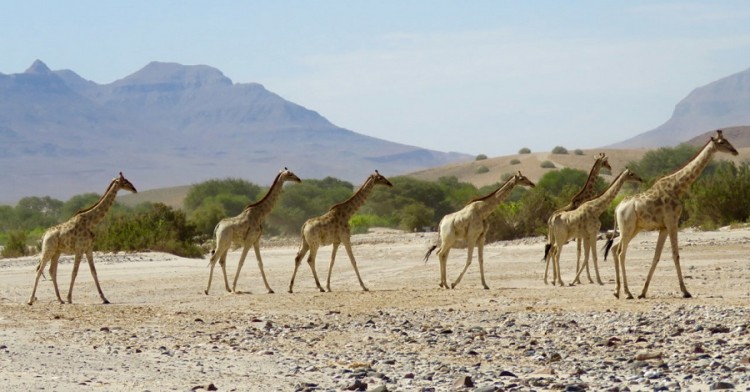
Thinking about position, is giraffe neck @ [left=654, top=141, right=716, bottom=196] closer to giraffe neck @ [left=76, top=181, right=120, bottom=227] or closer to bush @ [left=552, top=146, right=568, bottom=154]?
giraffe neck @ [left=76, top=181, right=120, bottom=227]

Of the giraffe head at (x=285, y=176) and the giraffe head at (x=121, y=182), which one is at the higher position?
the giraffe head at (x=285, y=176)

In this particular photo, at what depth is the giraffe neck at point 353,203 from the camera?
2248 centimetres

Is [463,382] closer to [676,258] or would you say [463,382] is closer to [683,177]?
[676,258]

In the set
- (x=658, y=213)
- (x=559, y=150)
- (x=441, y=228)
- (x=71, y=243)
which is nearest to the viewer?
(x=658, y=213)

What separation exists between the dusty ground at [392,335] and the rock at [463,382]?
28 millimetres

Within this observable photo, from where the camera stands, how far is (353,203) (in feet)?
74.9

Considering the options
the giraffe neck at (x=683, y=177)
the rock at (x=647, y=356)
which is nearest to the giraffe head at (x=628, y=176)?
the giraffe neck at (x=683, y=177)

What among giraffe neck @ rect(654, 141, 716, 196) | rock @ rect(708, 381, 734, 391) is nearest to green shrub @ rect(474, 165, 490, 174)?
giraffe neck @ rect(654, 141, 716, 196)

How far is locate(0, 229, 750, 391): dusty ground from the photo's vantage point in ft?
38.2

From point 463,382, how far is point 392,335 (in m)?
4.06

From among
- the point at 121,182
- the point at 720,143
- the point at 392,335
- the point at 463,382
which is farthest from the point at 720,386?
the point at 121,182

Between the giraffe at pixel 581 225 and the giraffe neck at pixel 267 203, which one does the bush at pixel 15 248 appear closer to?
the giraffe neck at pixel 267 203

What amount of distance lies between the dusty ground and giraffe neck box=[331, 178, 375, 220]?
4.93 ft

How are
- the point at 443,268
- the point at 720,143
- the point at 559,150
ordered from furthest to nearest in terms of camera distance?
the point at 559,150
the point at 443,268
the point at 720,143
